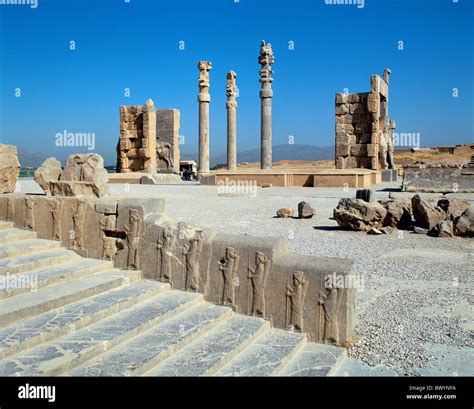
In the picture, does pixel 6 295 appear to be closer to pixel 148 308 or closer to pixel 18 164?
pixel 148 308

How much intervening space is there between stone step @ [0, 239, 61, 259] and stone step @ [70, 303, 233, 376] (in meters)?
2.36

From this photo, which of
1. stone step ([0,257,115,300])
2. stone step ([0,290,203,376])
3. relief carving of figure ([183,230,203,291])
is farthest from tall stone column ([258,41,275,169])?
stone step ([0,290,203,376])

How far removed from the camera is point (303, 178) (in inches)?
A: 819

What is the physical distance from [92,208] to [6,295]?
6.06 ft

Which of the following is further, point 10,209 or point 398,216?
point 398,216

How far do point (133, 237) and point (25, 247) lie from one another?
1.38 metres

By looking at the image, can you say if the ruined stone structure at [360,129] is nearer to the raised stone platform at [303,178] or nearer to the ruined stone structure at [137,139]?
the raised stone platform at [303,178]

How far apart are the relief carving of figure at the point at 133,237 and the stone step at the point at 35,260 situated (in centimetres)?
73

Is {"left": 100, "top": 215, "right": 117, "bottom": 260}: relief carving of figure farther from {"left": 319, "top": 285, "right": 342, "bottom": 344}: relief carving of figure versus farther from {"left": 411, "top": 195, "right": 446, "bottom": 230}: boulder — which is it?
{"left": 411, "top": 195, "right": 446, "bottom": 230}: boulder

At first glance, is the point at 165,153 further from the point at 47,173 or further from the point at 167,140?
the point at 47,173

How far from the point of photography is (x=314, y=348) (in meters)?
4.30

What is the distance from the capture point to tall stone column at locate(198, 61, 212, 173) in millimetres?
25609

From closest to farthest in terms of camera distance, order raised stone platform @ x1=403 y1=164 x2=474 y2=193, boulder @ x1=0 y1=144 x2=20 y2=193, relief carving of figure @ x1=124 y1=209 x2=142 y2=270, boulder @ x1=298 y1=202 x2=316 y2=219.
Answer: relief carving of figure @ x1=124 y1=209 x2=142 y2=270, boulder @ x1=0 y1=144 x2=20 y2=193, boulder @ x1=298 y1=202 x2=316 y2=219, raised stone platform @ x1=403 y1=164 x2=474 y2=193

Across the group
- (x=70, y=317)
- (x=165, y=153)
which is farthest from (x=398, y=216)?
(x=165, y=153)
